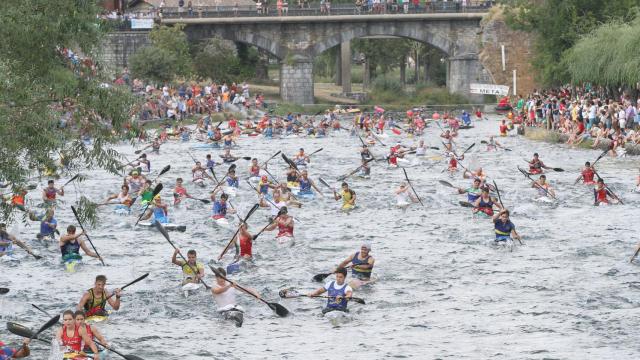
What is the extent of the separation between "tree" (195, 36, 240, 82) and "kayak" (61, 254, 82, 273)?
4533 cm

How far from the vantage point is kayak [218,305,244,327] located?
19953mm

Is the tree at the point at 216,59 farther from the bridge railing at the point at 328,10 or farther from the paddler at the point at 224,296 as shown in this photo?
the paddler at the point at 224,296

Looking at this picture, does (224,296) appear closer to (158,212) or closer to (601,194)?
(158,212)

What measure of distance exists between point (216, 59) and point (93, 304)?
5067 centimetres

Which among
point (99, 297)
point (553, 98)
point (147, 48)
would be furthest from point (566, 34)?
point (99, 297)

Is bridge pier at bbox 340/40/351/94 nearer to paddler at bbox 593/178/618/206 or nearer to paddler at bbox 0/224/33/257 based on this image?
paddler at bbox 593/178/618/206

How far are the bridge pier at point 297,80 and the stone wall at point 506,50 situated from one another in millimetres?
10972

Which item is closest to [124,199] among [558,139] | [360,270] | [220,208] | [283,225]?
[220,208]

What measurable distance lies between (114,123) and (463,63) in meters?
56.4

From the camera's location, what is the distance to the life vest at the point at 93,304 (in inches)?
765

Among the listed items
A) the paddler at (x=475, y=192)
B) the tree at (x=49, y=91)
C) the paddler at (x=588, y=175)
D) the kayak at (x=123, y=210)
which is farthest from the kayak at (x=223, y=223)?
the tree at (x=49, y=91)

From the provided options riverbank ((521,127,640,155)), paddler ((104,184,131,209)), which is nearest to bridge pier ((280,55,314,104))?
riverbank ((521,127,640,155))

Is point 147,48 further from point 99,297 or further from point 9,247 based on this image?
point 99,297

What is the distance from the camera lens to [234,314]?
20.1 m
